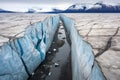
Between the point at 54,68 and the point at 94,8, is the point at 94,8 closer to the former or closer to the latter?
the point at 94,8

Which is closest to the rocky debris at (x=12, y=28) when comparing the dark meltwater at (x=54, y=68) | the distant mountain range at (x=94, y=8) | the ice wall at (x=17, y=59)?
the ice wall at (x=17, y=59)

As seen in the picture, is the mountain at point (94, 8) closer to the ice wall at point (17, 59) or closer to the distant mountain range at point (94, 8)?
the distant mountain range at point (94, 8)

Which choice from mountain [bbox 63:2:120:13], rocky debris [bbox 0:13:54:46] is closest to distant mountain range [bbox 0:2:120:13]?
mountain [bbox 63:2:120:13]

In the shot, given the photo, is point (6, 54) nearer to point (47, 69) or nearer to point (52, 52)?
point (47, 69)

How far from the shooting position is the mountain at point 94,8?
2281 centimetres

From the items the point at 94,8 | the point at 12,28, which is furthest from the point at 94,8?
the point at 12,28

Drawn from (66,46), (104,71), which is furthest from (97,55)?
(66,46)

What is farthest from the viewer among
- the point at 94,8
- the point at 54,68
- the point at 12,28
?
the point at 94,8

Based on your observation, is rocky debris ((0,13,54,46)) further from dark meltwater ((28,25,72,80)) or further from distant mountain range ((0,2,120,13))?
distant mountain range ((0,2,120,13))

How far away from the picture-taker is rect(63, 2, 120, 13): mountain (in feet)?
74.8

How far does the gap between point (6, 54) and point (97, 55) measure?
137 centimetres

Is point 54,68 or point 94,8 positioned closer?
point 54,68

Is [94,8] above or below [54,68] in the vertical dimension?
above

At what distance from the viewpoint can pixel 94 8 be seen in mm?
23469
